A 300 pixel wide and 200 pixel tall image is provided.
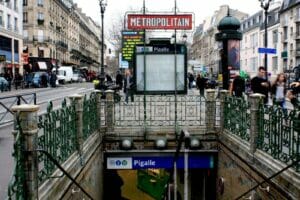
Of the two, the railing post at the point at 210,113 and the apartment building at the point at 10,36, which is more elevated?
the apartment building at the point at 10,36

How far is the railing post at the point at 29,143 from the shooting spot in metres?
5.62

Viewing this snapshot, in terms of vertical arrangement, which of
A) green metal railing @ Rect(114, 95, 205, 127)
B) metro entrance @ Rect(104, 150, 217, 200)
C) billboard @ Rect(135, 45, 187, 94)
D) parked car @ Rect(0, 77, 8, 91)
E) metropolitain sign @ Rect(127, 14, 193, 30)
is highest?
metropolitain sign @ Rect(127, 14, 193, 30)

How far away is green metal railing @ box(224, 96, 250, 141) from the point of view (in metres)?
10.7

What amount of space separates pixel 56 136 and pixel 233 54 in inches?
460

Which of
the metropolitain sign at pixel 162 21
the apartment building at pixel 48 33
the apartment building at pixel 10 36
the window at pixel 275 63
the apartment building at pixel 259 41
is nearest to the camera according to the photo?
the metropolitain sign at pixel 162 21

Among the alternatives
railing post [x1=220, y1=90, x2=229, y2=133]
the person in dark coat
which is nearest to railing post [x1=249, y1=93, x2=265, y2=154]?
railing post [x1=220, y1=90, x2=229, y2=133]

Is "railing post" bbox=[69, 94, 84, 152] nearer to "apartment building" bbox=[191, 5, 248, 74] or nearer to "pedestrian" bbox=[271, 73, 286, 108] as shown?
"pedestrian" bbox=[271, 73, 286, 108]

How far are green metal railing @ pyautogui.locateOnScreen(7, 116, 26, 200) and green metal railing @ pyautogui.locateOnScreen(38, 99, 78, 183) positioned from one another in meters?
0.65

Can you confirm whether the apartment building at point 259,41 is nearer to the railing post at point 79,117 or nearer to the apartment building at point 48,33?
the apartment building at point 48,33

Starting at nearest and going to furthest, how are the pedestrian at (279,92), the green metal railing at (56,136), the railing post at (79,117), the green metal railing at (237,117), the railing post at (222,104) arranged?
the green metal railing at (56,136)
the railing post at (79,117)
the green metal railing at (237,117)
the pedestrian at (279,92)
the railing post at (222,104)

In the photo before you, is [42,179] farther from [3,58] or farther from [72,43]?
[72,43]

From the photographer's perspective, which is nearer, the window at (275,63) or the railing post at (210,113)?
the railing post at (210,113)

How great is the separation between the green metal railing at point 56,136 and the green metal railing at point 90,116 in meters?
1.28

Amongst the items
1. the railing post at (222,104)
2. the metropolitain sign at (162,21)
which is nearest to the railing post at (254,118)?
the railing post at (222,104)
